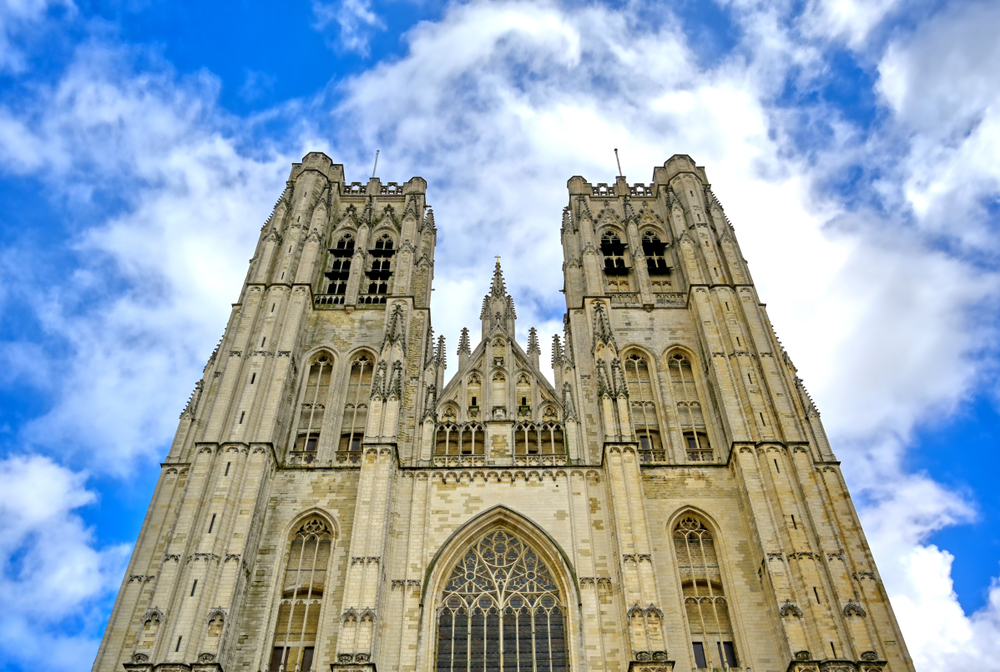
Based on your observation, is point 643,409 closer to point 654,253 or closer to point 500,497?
point 500,497

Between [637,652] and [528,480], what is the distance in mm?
6727

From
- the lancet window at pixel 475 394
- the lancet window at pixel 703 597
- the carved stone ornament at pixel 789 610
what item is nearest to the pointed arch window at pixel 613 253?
the lancet window at pixel 475 394

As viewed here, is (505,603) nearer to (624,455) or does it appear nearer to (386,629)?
(386,629)

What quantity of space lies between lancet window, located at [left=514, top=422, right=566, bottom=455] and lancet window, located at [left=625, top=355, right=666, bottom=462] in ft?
8.05

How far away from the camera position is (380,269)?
35062mm

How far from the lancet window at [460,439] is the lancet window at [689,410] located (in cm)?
666

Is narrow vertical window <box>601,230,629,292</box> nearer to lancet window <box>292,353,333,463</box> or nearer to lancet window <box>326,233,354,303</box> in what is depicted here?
lancet window <box>326,233,354,303</box>

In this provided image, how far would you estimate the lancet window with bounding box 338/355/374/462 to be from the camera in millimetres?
27984

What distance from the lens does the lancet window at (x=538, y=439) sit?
89.7ft

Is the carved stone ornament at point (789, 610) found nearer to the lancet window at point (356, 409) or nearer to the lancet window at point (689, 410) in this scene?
the lancet window at point (689, 410)

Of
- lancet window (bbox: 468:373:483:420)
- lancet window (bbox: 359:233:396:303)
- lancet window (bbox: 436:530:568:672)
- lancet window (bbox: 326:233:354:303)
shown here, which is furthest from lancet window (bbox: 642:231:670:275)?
lancet window (bbox: 436:530:568:672)

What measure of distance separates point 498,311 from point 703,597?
13.5 metres

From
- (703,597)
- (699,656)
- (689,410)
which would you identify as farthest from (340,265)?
(699,656)

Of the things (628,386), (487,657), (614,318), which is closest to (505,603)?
(487,657)
